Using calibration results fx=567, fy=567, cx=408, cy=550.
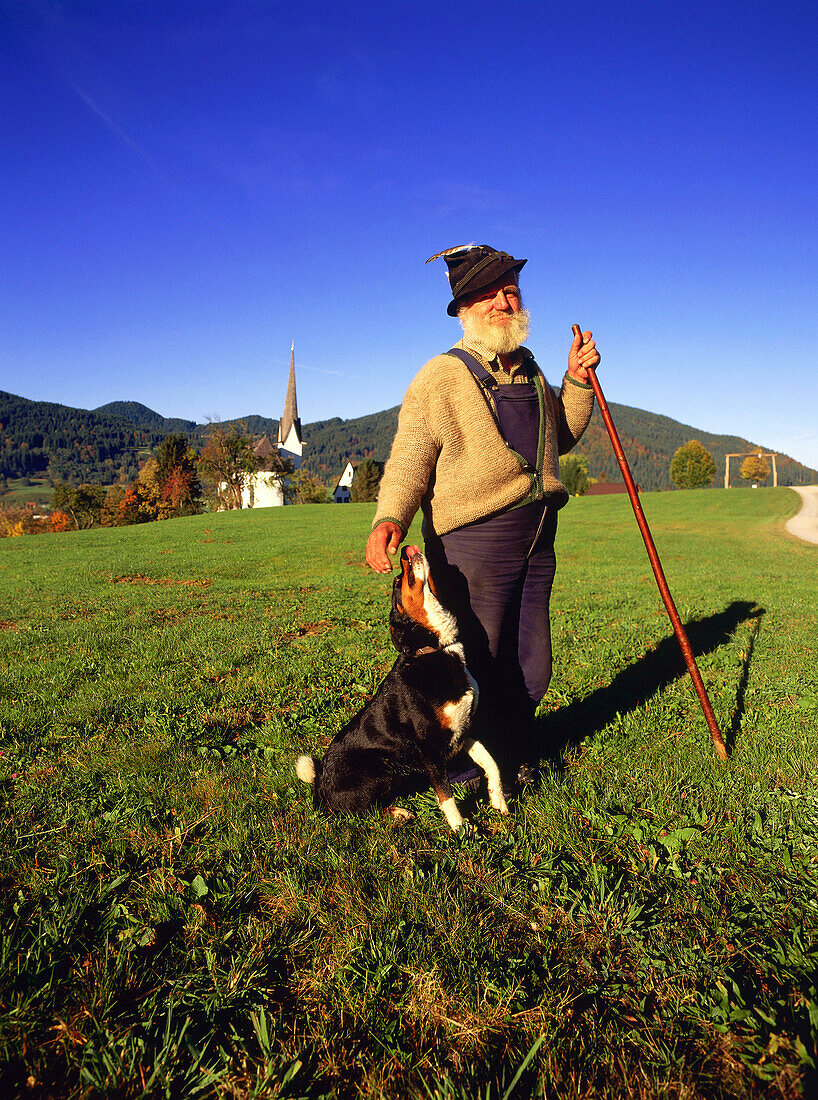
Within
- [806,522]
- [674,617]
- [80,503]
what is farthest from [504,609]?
[80,503]

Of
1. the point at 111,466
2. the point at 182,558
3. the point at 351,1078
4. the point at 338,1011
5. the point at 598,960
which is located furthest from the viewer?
the point at 111,466

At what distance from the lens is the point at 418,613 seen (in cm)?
300

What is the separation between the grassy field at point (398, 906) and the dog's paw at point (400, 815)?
0.15ft

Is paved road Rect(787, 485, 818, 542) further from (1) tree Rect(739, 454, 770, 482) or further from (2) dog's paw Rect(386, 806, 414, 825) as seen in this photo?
(1) tree Rect(739, 454, 770, 482)

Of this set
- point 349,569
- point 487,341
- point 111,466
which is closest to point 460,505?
point 487,341

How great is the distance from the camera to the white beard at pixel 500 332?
3.20 metres

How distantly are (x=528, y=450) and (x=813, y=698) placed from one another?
3.59m

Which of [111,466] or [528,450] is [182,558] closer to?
[528,450]

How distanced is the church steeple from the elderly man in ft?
288

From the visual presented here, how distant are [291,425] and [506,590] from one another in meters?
90.6

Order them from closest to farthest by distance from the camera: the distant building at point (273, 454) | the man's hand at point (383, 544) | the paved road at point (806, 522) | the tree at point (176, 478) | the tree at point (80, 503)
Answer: the man's hand at point (383, 544), the paved road at point (806, 522), the tree at point (176, 478), the tree at point (80, 503), the distant building at point (273, 454)

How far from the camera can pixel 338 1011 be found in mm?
1940

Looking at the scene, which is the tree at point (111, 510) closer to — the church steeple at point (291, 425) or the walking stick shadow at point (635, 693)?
the church steeple at point (291, 425)

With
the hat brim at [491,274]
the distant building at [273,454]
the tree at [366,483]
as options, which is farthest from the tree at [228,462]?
the hat brim at [491,274]
